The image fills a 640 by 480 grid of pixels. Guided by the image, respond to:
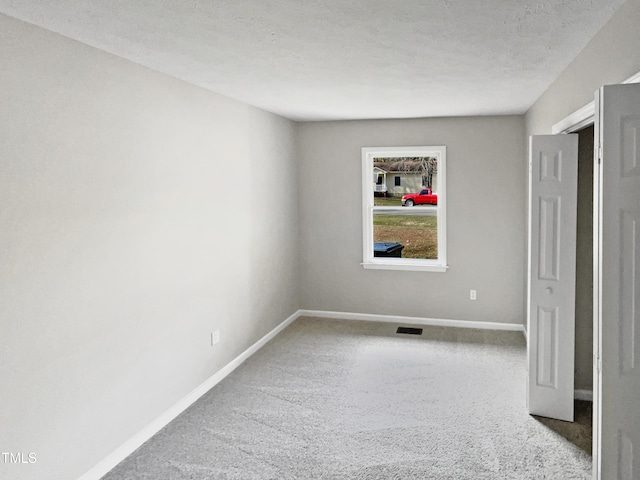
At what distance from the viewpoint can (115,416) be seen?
3.09 meters

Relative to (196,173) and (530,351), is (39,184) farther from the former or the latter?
(530,351)

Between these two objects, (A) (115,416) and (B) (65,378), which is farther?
(A) (115,416)

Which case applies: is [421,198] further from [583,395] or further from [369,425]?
[369,425]

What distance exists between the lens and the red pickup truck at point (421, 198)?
607cm

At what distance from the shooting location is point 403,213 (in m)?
6.14

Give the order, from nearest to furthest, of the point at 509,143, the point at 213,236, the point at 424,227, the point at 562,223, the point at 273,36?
1. the point at 273,36
2. the point at 562,223
3. the point at 213,236
4. the point at 509,143
5. the point at 424,227

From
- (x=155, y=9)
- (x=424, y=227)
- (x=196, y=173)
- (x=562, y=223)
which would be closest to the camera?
(x=155, y=9)

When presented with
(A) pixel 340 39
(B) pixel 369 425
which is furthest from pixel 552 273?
(A) pixel 340 39

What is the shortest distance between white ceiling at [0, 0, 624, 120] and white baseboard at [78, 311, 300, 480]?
2328 millimetres

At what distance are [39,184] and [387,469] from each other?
2402mm

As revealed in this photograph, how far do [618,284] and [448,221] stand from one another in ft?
13.0

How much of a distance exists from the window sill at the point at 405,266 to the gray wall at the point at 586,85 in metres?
1.76

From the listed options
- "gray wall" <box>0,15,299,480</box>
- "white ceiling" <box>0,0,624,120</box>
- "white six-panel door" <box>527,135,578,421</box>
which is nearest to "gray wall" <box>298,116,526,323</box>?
"white ceiling" <box>0,0,624,120</box>

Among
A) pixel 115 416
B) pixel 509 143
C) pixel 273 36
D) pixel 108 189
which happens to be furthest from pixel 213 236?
pixel 509 143
